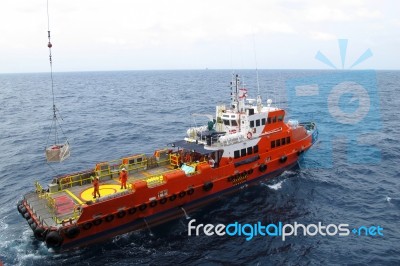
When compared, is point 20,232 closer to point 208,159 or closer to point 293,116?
point 208,159

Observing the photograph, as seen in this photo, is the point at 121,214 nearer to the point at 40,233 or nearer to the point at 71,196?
the point at 71,196

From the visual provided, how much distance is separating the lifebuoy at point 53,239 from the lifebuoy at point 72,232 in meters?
0.43

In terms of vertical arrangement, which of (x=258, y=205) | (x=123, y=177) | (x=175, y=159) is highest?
(x=175, y=159)

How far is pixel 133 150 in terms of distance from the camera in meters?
32.9

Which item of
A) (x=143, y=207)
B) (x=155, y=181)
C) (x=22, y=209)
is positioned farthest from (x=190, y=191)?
(x=22, y=209)

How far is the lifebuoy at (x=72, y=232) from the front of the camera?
16.0 m

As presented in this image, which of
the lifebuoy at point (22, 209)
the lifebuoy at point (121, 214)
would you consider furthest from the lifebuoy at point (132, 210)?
the lifebuoy at point (22, 209)

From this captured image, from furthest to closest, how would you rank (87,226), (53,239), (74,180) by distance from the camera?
1. (74,180)
2. (87,226)
3. (53,239)

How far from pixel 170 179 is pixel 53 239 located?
6.58m

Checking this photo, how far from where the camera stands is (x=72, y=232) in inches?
632

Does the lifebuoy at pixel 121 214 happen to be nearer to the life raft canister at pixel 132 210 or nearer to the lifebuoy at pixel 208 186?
the life raft canister at pixel 132 210

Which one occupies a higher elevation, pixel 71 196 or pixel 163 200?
pixel 71 196

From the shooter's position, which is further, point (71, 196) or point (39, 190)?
point (39, 190)

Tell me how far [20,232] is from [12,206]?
155 inches
